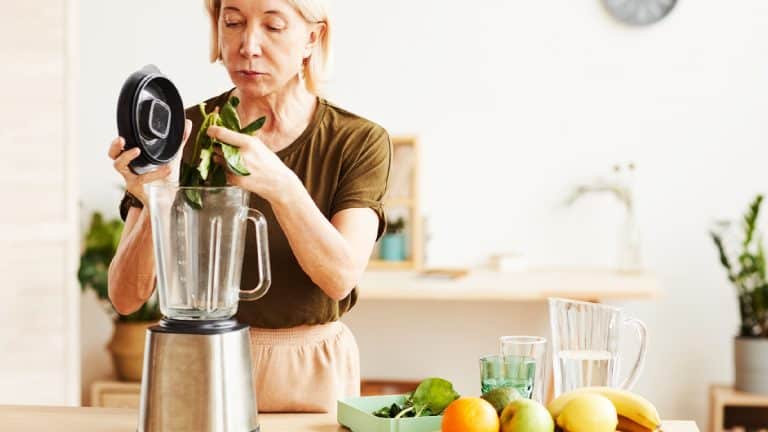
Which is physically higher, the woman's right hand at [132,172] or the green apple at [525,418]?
the woman's right hand at [132,172]

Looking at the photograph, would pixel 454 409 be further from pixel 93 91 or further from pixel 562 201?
pixel 93 91

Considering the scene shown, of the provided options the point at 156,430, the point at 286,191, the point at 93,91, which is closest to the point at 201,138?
the point at 286,191

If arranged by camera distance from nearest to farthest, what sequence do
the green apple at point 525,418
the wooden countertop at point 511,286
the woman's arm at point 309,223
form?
the green apple at point 525,418, the woman's arm at point 309,223, the wooden countertop at point 511,286

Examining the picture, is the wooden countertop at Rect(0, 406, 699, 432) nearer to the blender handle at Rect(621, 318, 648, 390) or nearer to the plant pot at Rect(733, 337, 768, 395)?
the blender handle at Rect(621, 318, 648, 390)

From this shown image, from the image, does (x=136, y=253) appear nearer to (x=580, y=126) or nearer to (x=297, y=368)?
(x=297, y=368)

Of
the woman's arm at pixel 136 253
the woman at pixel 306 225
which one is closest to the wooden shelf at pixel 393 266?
the woman at pixel 306 225

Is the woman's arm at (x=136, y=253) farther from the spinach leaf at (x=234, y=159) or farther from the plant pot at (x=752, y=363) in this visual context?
the plant pot at (x=752, y=363)

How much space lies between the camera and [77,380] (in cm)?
343

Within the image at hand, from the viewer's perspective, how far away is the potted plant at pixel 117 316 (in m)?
3.80

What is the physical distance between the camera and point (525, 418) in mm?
1281

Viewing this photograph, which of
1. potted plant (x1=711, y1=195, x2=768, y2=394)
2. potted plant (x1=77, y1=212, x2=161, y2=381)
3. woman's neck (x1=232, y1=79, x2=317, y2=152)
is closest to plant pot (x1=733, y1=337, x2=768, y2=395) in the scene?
potted plant (x1=711, y1=195, x2=768, y2=394)

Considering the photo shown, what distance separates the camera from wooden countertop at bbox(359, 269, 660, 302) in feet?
11.5

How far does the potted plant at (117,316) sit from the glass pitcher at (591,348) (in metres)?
2.57

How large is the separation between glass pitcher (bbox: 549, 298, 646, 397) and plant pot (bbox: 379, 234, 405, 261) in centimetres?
238
